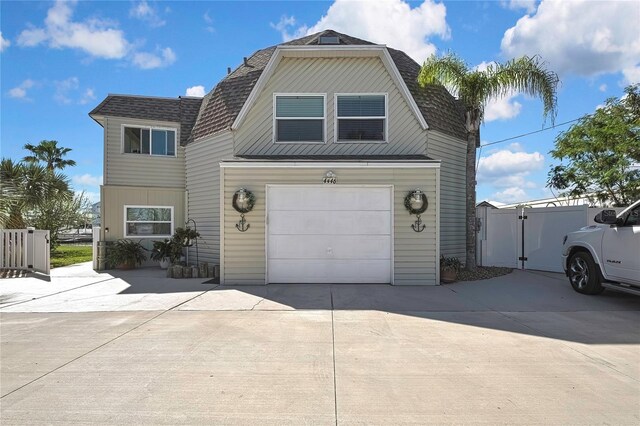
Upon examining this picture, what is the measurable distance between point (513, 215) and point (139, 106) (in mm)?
13414

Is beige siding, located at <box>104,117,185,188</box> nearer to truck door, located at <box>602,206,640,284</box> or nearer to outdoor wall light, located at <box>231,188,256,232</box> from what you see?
outdoor wall light, located at <box>231,188,256,232</box>

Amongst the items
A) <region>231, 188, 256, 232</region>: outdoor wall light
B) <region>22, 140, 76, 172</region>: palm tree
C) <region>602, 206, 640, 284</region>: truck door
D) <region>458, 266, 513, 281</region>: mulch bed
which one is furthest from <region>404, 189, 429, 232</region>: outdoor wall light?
<region>22, 140, 76, 172</region>: palm tree

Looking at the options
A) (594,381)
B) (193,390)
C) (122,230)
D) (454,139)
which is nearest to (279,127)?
(454,139)

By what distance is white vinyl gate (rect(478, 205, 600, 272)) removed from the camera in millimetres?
10547

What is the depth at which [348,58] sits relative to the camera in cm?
1009

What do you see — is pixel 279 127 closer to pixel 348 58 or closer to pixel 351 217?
pixel 348 58

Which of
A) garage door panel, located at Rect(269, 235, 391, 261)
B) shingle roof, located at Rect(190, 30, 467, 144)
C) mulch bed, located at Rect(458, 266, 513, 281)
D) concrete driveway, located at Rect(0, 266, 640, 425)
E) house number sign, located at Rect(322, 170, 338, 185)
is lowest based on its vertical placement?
concrete driveway, located at Rect(0, 266, 640, 425)

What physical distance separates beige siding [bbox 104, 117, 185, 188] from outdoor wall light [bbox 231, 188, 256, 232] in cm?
505

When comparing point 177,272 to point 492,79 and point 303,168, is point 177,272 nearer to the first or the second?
point 303,168

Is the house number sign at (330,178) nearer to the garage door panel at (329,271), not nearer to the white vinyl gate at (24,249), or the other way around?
the garage door panel at (329,271)

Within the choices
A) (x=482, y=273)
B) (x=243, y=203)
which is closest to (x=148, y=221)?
(x=243, y=203)

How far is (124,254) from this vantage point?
1182cm

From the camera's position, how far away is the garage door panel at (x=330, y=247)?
8906 mm

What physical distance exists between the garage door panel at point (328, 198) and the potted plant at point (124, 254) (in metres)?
6.08
